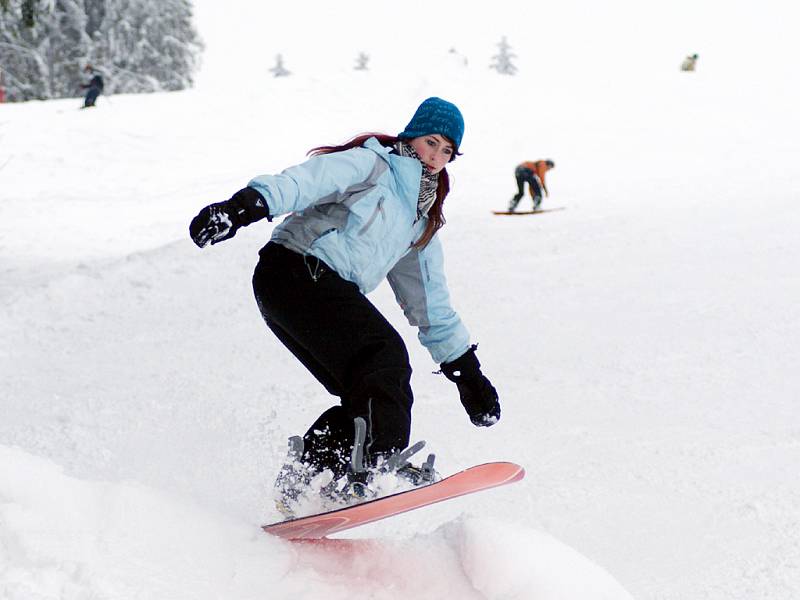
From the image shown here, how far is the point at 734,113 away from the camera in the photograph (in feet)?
61.5

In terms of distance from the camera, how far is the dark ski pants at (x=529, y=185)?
1177 cm

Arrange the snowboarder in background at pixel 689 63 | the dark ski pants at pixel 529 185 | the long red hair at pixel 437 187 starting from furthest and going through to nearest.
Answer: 1. the snowboarder in background at pixel 689 63
2. the dark ski pants at pixel 529 185
3. the long red hair at pixel 437 187

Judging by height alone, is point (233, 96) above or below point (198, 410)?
below

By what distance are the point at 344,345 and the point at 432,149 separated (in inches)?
30.3

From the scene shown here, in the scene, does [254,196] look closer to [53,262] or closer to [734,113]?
[53,262]

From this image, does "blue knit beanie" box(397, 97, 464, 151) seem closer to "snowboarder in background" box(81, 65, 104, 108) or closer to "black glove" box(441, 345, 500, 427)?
"black glove" box(441, 345, 500, 427)

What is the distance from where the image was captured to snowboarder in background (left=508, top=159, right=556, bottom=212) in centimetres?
1177

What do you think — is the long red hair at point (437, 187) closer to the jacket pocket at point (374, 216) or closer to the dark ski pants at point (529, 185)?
the jacket pocket at point (374, 216)

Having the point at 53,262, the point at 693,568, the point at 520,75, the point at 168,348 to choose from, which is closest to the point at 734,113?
the point at 520,75

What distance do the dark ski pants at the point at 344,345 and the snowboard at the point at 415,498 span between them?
0.20m

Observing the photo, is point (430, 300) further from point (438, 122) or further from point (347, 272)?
point (438, 122)

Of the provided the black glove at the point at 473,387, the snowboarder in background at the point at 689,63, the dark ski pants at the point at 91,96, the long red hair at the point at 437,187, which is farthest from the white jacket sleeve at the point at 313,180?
the snowboarder in background at the point at 689,63

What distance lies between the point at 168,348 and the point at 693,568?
404 centimetres

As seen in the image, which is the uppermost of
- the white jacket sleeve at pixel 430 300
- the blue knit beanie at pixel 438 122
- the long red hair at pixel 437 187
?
the blue knit beanie at pixel 438 122
